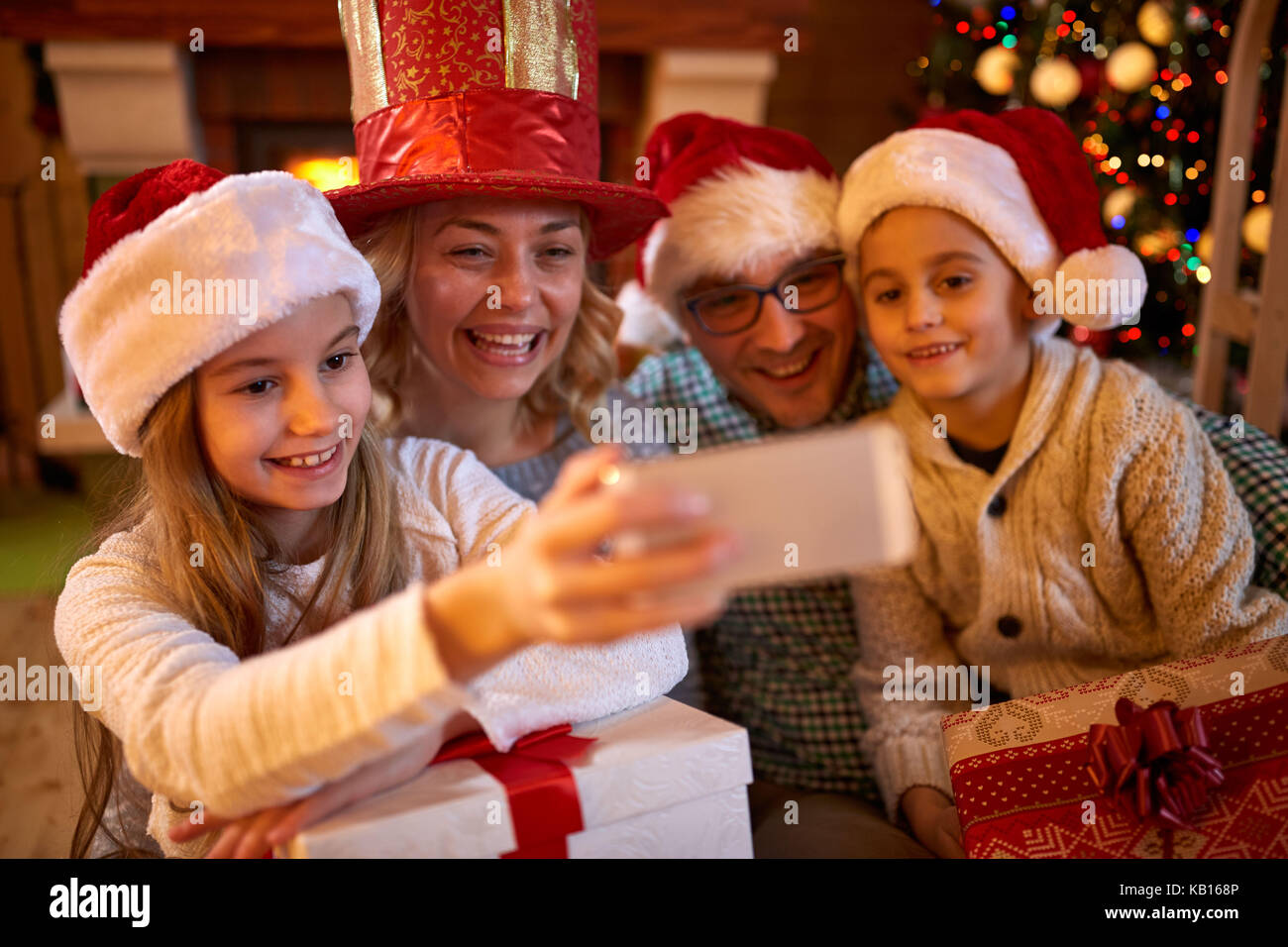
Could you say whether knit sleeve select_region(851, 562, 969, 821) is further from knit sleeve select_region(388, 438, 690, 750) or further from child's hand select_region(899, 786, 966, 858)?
knit sleeve select_region(388, 438, 690, 750)

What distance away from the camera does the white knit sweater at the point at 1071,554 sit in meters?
1.35

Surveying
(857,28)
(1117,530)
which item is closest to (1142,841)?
(1117,530)

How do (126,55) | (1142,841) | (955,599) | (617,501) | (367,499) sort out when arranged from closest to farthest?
(617,501) < (1142,841) < (367,499) < (955,599) < (126,55)

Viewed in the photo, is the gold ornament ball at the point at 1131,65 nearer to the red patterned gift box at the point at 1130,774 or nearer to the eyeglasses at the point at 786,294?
the eyeglasses at the point at 786,294

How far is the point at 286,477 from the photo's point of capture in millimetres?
1081

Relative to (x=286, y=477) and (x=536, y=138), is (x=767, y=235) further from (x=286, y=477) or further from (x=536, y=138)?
(x=286, y=477)

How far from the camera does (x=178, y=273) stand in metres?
0.98

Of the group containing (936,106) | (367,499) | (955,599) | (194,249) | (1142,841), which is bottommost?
(1142,841)

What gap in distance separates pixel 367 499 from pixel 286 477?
120mm

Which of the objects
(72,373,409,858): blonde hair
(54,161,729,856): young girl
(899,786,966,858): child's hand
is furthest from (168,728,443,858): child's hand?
(899,786,966,858): child's hand

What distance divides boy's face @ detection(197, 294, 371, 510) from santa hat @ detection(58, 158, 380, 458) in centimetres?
3

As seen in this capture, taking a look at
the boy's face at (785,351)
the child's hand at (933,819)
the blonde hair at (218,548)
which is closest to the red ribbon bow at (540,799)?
the blonde hair at (218,548)

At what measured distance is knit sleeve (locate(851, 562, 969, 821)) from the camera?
4.60ft
